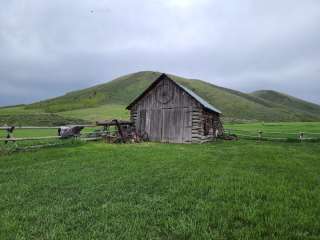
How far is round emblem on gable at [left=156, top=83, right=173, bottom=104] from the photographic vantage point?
23.2m

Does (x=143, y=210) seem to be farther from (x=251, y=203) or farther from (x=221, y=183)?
(x=221, y=183)

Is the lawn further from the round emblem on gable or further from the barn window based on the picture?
the round emblem on gable

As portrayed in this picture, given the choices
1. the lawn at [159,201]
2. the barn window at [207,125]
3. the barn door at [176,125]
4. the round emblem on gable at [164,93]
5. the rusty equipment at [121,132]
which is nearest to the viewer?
the lawn at [159,201]

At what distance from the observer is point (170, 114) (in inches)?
904

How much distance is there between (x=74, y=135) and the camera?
64.7ft

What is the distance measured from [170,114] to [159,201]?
17.1 meters

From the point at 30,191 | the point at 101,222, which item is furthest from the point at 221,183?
the point at 30,191

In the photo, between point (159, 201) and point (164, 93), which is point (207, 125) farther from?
point (159, 201)

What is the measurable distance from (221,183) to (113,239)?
4.15m

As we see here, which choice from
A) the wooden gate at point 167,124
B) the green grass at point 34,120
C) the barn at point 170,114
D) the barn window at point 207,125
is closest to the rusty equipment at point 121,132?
the barn at point 170,114

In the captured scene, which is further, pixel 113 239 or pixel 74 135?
pixel 74 135

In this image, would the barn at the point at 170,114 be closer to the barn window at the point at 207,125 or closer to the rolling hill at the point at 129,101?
the barn window at the point at 207,125

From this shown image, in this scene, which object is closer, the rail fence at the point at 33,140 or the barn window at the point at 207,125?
the rail fence at the point at 33,140

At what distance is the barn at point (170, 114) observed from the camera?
72.4 ft
